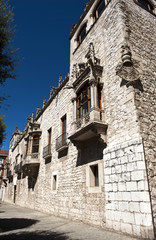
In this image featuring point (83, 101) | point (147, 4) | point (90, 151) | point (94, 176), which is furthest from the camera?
point (147, 4)

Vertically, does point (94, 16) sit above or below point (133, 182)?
above

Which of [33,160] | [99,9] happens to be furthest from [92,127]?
[33,160]

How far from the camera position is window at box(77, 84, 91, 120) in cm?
844

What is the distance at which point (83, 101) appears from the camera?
8.85 m

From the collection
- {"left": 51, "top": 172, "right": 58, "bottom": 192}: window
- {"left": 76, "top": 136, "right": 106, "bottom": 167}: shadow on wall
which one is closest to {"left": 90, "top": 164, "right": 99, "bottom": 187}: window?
{"left": 76, "top": 136, "right": 106, "bottom": 167}: shadow on wall

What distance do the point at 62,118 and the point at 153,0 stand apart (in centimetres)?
917

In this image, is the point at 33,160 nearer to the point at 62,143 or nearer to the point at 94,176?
the point at 62,143

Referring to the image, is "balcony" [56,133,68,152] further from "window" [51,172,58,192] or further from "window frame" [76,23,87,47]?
"window frame" [76,23,87,47]

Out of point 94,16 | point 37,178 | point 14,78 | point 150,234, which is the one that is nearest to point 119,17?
point 94,16

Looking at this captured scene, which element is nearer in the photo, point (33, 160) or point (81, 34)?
point (81, 34)

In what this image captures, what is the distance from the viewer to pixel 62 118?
470 inches

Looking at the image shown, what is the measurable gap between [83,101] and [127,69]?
296cm

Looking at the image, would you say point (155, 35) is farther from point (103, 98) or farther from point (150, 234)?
point (150, 234)

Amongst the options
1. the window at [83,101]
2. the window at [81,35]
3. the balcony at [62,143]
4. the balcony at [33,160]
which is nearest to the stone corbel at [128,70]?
the window at [83,101]
